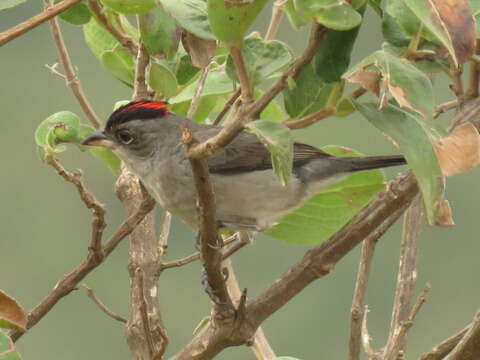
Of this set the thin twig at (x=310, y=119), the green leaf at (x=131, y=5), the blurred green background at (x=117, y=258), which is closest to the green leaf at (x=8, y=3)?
the green leaf at (x=131, y=5)

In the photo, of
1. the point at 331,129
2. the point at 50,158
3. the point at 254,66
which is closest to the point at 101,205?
the point at 50,158

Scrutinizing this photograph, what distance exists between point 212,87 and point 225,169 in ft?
3.08

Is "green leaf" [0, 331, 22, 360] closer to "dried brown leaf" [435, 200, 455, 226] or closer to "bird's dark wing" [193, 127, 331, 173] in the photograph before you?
"dried brown leaf" [435, 200, 455, 226]

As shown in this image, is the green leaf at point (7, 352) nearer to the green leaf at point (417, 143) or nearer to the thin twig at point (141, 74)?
the green leaf at point (417, 143)

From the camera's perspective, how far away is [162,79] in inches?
101

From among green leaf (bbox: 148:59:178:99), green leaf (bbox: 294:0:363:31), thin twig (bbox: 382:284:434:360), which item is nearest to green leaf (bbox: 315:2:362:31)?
green leaf (bbox: 294:0:363:31)

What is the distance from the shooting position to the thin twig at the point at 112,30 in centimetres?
253

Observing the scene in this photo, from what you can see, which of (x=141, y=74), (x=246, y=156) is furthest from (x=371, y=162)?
(x=141, y=74)

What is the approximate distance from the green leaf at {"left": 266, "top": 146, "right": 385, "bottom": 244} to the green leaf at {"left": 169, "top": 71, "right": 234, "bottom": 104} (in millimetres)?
281

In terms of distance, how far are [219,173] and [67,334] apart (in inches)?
1030

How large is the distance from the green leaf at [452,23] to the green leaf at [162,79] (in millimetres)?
1014

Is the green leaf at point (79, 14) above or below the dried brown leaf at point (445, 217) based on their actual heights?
above

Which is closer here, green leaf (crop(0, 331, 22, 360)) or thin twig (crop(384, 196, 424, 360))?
green leaf (crop(0, 331, 22, 360))

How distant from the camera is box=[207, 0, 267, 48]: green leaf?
166 centimetres
